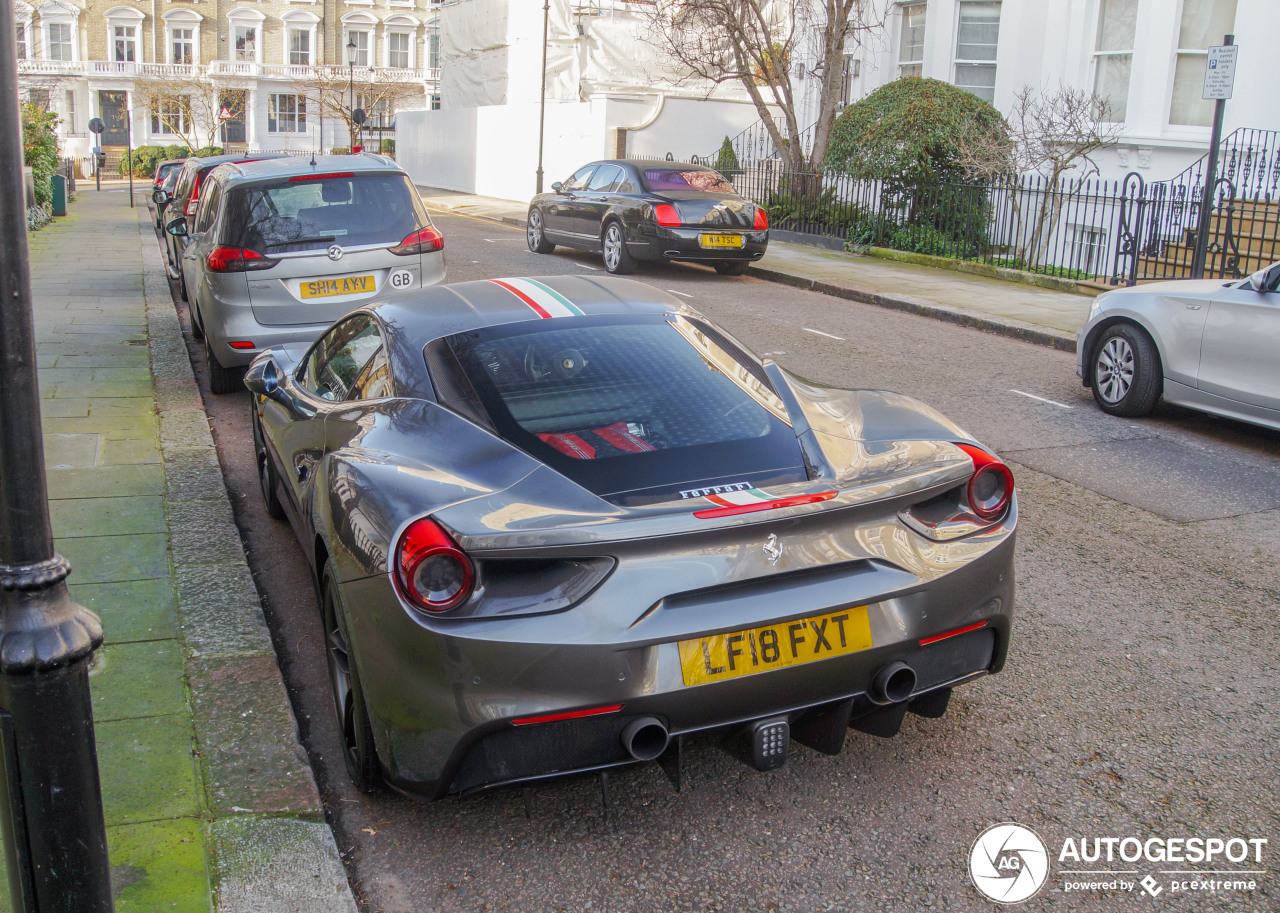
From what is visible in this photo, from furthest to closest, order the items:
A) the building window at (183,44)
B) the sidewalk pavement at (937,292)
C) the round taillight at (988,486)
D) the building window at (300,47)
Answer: the building window at (300,47) → the building window at (183,44) → the sidewalk pavement at (937,292) → the round taillight at (988,486)

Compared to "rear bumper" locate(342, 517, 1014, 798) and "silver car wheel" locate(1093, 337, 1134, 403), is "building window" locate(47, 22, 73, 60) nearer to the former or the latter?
"silver car wheel" locate(1093, 337, 1134, 403)

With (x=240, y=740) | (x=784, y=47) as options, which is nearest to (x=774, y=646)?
(x=240, y=740)

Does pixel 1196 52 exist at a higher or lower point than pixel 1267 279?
higher

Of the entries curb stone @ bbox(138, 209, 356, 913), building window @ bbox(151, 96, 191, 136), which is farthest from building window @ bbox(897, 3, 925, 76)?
building window @ bbox(151, 96, 191, 136)

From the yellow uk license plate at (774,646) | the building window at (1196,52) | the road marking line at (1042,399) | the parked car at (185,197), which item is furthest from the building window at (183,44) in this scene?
the yellow uk license plate at (774,646)

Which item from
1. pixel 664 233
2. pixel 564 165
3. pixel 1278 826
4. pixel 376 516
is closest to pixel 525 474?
pixel 376 516

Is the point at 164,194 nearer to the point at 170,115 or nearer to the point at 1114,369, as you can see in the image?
the point at 1114,369

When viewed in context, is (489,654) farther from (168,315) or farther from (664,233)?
(664,233)

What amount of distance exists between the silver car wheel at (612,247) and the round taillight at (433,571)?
13.7 meters

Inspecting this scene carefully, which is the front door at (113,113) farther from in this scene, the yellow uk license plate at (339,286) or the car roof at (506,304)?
the car roof at (506,304)

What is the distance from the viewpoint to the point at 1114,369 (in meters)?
8.30

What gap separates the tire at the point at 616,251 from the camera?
52.9 feet

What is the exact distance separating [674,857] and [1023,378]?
Answer: 754 cm

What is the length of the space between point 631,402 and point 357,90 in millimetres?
70254
